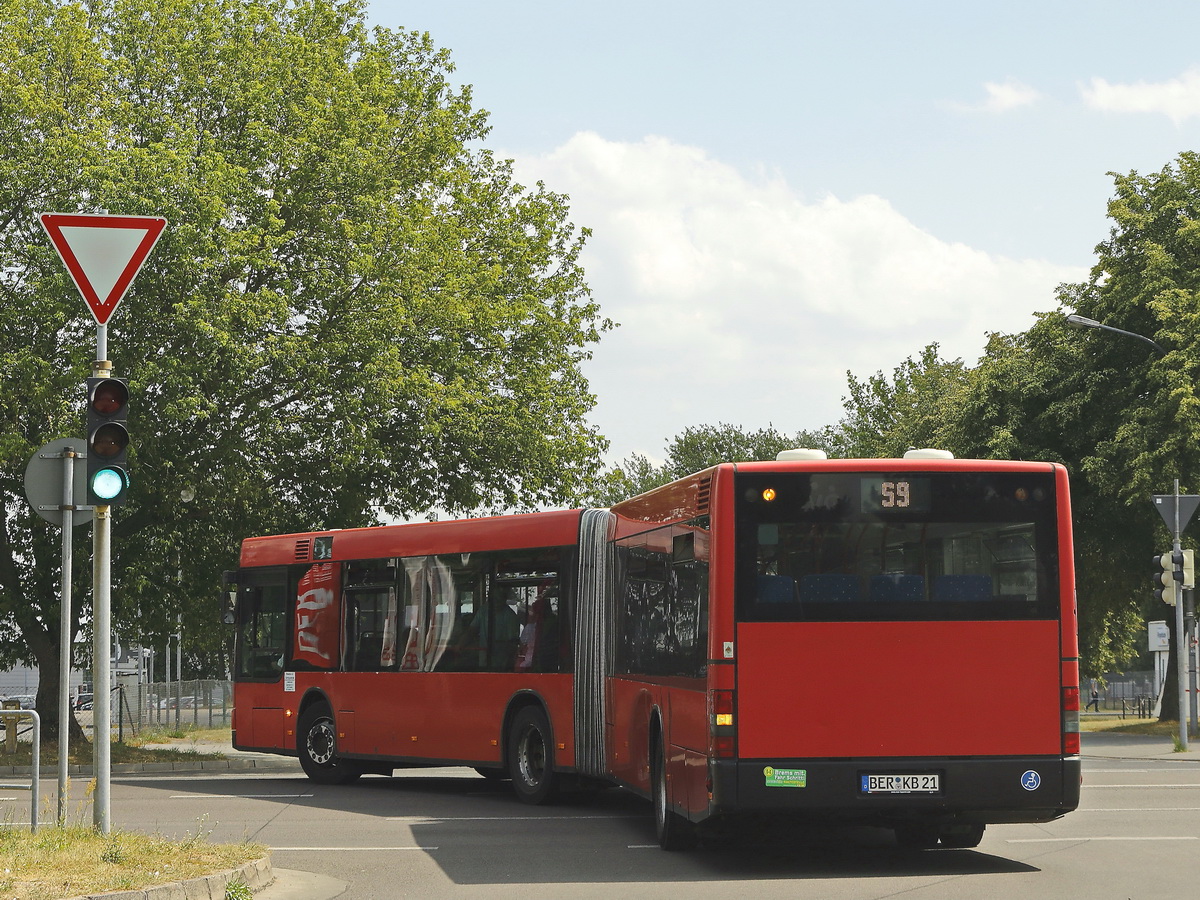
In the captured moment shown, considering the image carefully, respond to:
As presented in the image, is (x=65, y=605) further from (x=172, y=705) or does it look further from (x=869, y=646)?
(x=172, y=705)

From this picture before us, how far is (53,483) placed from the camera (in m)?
11.1

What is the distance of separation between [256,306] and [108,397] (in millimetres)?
13355

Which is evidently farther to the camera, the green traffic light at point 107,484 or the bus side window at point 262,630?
the bus side window at point 262,630

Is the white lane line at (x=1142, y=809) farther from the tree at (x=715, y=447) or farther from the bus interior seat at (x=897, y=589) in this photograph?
the tree at (x=715, y=447)

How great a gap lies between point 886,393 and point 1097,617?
30609 millimetres

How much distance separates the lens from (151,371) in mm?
22703

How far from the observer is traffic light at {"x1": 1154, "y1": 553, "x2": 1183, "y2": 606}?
26016mm

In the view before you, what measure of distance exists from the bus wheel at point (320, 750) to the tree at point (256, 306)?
17.7 feet

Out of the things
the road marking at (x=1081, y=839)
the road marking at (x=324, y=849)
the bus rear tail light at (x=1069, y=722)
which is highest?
the bus rear tail light at (x=1069, y=722)

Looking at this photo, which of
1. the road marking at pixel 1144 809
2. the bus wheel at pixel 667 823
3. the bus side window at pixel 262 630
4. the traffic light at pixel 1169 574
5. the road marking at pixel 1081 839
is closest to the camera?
the bus wheel at pixel 667 823

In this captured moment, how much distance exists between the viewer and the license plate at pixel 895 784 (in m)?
10.6

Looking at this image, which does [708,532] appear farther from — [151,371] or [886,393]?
[886,393]

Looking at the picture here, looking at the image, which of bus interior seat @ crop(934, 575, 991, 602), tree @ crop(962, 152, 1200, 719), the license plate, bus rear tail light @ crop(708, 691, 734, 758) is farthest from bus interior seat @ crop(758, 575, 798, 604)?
tree @ crop(962, 152, 1200, 719)

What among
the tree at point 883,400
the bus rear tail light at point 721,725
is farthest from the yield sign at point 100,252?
the tree at point 883,400
